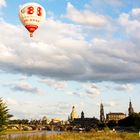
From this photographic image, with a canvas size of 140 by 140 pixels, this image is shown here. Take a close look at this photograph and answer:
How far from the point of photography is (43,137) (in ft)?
172

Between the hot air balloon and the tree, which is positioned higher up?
the hot air balloon

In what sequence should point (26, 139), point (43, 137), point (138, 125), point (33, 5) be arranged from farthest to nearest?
1. point (138, 125)
2. point (43, 137)
3. point (26, 139)
4. point (33, 5)

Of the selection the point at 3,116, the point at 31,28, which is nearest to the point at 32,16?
the point at 31,28

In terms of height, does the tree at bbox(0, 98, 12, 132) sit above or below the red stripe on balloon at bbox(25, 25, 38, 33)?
below

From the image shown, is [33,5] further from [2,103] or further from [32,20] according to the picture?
[2,103]

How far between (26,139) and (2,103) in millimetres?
8547

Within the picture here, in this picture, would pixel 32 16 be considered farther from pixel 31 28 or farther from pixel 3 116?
pixel 3 116

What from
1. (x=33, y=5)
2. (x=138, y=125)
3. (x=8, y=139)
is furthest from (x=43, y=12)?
(x=138, y=125)

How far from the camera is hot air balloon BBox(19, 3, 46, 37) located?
1704 inches

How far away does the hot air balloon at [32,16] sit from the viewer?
142 ft

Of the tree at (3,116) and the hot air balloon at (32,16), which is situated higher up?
the hot air balloon at (32,16)

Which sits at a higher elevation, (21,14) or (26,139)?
(21,14)

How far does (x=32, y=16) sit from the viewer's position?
4356cm

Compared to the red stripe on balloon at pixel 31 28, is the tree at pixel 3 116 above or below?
below
